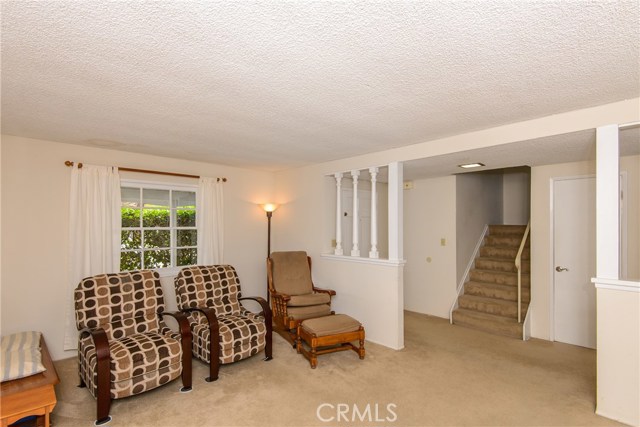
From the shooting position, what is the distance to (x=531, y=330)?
4348mm

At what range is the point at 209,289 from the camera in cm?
386

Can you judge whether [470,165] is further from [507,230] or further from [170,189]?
[170,189]

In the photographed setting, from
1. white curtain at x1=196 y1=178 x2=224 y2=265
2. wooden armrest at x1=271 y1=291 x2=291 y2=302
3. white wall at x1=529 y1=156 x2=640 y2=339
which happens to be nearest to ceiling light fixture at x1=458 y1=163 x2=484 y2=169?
white wall at x1=529 y1=156 x2=640 y2=339

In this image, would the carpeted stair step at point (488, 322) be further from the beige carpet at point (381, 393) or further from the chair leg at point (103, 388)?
the chair leg at point (103, 388)

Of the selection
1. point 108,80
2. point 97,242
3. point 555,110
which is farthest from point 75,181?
point 555,110

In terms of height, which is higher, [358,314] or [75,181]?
[75,181]

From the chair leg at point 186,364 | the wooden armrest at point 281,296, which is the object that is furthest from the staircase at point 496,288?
the chair leg at point 186,364

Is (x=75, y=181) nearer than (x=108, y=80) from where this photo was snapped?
No

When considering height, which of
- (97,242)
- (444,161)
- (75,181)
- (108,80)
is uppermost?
(108,80)

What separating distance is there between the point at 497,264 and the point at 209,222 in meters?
4.45

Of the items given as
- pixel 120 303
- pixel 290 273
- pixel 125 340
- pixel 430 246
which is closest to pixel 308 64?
pixel 125 340

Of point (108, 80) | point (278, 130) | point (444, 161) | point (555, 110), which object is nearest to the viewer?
point (108, 80)

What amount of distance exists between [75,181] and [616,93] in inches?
194

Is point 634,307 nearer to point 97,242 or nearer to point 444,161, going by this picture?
point 444,161
